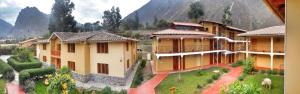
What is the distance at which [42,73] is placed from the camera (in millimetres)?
3520

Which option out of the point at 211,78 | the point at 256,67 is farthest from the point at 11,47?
the point at 256,67

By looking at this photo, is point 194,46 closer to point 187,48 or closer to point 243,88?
point 187,48

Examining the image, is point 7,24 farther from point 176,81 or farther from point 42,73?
point 176,81

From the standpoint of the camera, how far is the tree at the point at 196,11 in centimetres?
354

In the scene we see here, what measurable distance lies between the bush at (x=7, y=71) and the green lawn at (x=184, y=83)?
5.44 feet

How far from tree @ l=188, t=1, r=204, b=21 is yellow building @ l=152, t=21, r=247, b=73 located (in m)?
0.08

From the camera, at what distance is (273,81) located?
10.9 ft

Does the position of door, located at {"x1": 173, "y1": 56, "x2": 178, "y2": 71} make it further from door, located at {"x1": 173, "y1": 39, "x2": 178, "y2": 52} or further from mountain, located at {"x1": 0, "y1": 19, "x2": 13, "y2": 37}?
mountain, located at {"x1": 0, "y1": 19, "x2": 13, "y2": 37}

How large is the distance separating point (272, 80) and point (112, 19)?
192 centimetres

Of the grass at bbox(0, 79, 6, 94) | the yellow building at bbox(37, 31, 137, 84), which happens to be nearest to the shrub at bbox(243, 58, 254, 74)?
the yellow building at bbox(37, 31, 137, 84)

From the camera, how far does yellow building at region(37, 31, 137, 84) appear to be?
134 inches

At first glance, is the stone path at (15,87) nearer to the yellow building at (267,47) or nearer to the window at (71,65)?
the window at (71,65)

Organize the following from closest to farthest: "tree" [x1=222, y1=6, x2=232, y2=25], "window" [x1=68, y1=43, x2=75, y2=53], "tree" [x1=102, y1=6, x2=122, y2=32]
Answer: "window" [x1=68, y1=43, x2=75, y2=53], "tree" [x1=102, y1=6, x2=122, y2=32], "tree" [x1=222, y1=6, x2=232, y2=25]

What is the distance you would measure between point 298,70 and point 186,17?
2.73 meters
